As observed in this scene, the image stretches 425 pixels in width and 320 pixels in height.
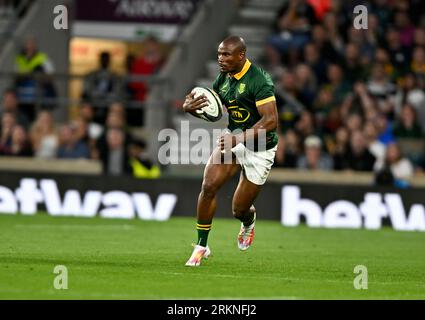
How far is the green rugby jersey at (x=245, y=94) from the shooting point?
1306cm

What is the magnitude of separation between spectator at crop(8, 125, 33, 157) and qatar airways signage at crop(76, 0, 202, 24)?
5254 mm

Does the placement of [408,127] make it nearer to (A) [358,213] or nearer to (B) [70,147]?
(A) [358,213]

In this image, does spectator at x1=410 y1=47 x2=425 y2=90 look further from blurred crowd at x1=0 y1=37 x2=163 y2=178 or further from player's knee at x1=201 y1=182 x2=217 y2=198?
player's knee at x1=201 y1=182 x2=217 y2=198

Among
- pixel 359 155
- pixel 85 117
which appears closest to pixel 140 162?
pixel 85 117

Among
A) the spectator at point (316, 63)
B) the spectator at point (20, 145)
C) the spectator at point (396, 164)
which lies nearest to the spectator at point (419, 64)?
the spectator at point (316, 63)

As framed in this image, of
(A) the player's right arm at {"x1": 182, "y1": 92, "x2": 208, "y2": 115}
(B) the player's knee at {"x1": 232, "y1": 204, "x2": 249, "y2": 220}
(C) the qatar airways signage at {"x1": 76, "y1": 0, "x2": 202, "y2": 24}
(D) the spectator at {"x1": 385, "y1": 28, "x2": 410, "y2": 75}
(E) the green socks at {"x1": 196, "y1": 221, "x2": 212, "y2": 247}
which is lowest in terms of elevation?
(E) the green socks at {"x1": 196, "y1": 221, "x2": 212, "y2": 247}

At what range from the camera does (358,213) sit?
804 inches

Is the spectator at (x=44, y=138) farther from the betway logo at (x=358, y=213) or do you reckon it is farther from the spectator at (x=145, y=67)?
the betway logo at (x=358, y=213)

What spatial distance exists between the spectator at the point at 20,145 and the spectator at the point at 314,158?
505cm

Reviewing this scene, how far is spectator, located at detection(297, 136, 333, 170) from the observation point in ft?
70.7

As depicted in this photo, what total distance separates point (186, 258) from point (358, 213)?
7012 mm

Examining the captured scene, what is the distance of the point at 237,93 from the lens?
521 inches

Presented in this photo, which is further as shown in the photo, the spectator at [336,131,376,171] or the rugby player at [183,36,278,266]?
the spectator at [336,131,376,171]


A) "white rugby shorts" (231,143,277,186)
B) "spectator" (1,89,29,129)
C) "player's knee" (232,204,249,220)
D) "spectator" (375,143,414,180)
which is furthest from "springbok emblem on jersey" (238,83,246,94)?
"spectator" (1,89,29,129)
